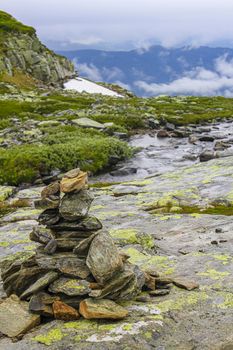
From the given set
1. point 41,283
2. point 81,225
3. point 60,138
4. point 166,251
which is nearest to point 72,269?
point 41,283

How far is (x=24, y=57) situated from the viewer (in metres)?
127

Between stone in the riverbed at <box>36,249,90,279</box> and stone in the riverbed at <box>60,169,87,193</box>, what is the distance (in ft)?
5.15

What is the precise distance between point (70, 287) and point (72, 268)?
517 millimetres

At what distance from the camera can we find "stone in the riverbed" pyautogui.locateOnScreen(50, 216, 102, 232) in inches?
436

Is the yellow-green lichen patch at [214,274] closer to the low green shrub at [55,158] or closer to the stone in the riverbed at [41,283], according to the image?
the stone in the riverbed at [41,283]

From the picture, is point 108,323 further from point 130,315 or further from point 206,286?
point 206,286

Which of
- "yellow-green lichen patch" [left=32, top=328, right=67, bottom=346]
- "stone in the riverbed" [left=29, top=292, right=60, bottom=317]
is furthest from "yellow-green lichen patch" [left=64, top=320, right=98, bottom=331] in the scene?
"stone in the riverbed" [left=29, top=292, right=60, bottom=317]

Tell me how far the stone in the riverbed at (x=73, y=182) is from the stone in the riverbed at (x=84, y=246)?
4.25 feet

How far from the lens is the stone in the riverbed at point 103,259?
9883 millimetres

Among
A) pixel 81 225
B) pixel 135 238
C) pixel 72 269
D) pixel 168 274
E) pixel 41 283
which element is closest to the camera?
pixel 41 283

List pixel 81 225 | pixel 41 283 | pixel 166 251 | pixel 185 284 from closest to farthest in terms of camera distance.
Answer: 1. pixel 41 283
2. pixel 185 284
3. pixel 81 225
4. pixel 166 251

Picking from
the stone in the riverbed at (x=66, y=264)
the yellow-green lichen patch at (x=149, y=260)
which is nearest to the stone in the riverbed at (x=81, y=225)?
the stone in the riverbed at (x=66, y=264)

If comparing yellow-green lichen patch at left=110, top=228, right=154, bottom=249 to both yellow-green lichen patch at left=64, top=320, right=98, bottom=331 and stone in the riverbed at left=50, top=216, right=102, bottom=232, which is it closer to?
stone in the riverbed at left=50, top=216, right=102, bottom=232

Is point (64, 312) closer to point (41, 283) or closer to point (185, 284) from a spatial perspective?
point (41, 283)
